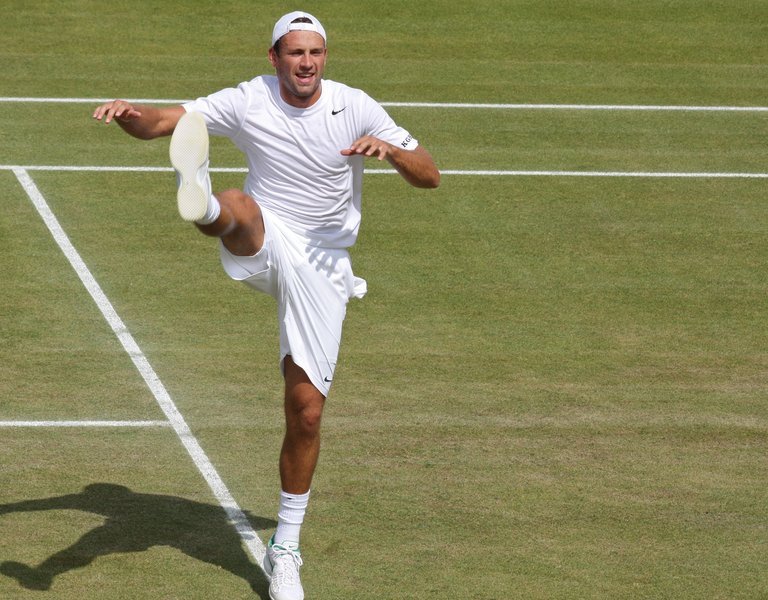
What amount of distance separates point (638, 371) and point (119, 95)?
8.72m

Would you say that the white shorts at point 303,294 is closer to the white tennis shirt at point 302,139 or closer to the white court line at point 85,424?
the white tennis shirt at point 302,139

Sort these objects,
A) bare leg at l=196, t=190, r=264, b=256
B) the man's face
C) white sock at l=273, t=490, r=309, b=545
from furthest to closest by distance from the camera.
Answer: white sock at l=273, t=490, r=309, b=545
the man's face
bare leg at l=196, t=190, r=264, b=256

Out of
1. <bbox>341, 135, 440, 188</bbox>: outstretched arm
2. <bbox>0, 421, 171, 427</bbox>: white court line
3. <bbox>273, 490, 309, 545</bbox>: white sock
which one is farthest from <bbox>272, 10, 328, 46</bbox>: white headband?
<bbox>0, 421, 171, 427</bbox>: white court line

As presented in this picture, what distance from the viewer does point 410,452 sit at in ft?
30.3

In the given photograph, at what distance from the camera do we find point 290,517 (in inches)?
295

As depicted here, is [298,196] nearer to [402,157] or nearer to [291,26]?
[402,157]

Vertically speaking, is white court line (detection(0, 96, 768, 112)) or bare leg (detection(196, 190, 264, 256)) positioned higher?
bare leg (detection(196, 190, 264, 256))

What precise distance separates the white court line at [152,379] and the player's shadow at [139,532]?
2.4 inches

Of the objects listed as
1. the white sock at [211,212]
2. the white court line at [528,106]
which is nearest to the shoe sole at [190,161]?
the white sock at [211,212]

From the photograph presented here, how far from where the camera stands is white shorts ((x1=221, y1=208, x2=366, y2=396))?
289 inches

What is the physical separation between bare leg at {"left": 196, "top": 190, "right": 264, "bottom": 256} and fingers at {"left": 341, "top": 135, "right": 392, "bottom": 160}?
0.52 meters

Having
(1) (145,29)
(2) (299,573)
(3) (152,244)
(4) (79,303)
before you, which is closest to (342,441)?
(2) (299,573)

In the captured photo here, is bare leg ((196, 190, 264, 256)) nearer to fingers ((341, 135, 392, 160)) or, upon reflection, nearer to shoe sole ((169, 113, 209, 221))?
shoe sole ((169, 113, 209, 221))

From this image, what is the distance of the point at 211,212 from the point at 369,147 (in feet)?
2.52
